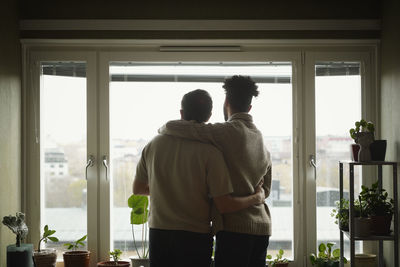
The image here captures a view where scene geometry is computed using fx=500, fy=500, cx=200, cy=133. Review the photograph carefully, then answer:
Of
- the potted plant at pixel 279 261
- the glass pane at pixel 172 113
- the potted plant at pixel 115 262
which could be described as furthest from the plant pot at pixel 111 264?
the potted plant at pixel 279 261

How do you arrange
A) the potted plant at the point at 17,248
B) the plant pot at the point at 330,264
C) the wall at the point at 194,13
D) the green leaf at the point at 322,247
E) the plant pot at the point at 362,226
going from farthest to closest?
the wall at the point at 194,13 → the green leaf at the point at 322,247 → the plant pot at the point at 330,264 → the potted plant at the point at 17,248 → the plant pot at the point at 362,226

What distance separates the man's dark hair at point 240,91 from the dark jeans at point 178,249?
0.62m

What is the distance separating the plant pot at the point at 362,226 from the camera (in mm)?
3367

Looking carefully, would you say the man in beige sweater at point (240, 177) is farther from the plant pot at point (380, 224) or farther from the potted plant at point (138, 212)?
the potted plant at point (138, 212)

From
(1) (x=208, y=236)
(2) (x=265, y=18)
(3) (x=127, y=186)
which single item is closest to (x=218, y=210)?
(1) (x=208, y=236)

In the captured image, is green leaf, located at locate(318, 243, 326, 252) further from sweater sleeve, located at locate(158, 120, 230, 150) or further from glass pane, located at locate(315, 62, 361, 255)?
sweater sleeve, located at locate(158, 120, 230, 150)

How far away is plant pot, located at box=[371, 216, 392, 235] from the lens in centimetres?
337

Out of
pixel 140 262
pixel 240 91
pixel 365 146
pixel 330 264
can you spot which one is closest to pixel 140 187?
pixel 240 91

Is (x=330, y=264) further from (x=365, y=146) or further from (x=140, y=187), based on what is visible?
(x=140, y=187)

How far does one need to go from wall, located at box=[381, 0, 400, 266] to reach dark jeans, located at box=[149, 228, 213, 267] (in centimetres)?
205

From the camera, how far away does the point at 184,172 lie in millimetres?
2164

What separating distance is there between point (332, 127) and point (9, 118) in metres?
2.56

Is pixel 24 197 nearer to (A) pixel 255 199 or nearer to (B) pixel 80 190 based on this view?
(B) pixel 80 190

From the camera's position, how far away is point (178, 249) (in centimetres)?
217
